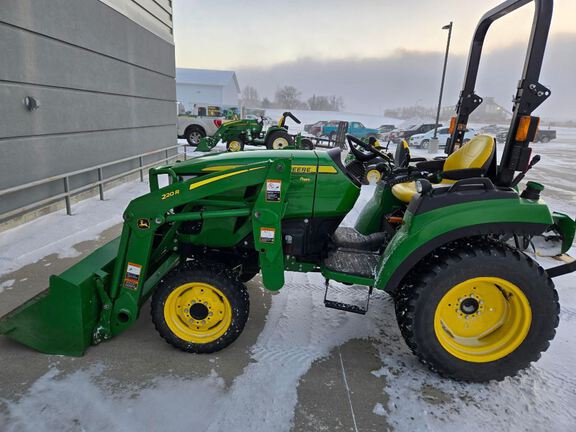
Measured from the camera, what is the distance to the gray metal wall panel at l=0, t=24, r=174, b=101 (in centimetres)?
485

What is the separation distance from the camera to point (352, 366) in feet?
8.58

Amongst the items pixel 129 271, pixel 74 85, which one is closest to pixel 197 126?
pixel 74 85

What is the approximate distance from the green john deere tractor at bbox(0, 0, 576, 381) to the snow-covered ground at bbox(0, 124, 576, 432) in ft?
0.62

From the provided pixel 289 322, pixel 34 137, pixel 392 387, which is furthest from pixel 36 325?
pixel 34 137

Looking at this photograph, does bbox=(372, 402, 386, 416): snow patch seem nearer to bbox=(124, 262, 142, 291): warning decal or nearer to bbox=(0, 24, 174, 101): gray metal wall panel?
bbox=(124, 262, 142, 291): warning decal

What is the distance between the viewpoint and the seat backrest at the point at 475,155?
3.12m

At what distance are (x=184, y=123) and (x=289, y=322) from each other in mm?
15155

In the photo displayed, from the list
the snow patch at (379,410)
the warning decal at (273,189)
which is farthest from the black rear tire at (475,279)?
the warning decal at (273,189)

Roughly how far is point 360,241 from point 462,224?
100 centimetres

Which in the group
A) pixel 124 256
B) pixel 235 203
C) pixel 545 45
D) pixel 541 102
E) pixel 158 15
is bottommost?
pixel 124 256

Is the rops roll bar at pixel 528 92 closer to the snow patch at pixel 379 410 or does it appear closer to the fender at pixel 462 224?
the fender at pixel 462 224

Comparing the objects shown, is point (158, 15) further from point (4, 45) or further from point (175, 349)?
point (175, 349)

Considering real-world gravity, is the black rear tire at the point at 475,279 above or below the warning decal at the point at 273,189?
below

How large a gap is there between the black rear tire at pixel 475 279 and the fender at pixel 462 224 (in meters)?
0.12
